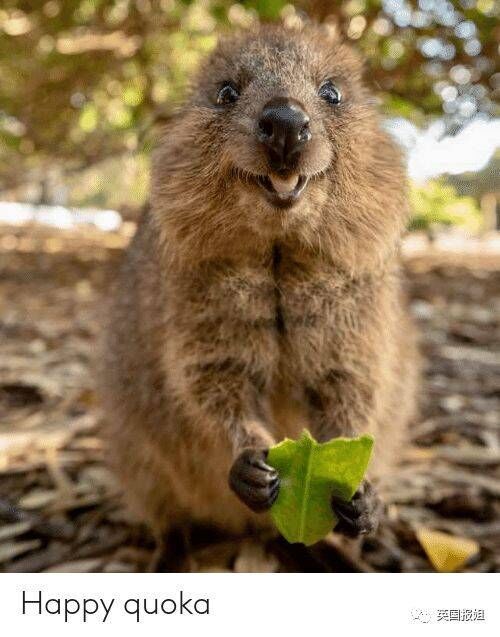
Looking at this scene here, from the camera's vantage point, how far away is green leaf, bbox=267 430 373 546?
6.71 feet

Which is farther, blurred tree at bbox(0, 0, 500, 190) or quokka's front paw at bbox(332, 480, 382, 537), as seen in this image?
blurred tree at bbox(0, 0, 500, 190)

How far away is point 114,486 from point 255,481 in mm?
1317

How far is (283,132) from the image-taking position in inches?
76.6

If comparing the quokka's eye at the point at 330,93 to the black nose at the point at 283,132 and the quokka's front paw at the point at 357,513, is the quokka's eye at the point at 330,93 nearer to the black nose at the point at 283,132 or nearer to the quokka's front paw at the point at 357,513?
Answer: the black nose at the point at 283,132

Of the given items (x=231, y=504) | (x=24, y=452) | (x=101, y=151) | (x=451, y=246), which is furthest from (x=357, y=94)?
(x=451, y=246)

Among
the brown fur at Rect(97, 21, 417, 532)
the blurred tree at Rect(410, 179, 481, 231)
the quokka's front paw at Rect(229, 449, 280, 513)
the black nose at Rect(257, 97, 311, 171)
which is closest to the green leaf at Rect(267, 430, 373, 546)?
the quokka's front paw at Rect(229, 449, 280, 513)

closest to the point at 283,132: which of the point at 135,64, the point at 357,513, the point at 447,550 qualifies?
the point at 357,513

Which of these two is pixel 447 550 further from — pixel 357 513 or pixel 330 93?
pixel 330 93

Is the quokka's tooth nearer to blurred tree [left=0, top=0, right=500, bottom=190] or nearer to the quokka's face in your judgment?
the quokka's face

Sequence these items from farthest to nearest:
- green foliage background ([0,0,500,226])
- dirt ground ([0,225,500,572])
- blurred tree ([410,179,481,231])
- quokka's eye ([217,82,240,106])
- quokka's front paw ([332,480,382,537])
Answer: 1. green foliage background ([0,0,500,226])
2. blurred tree ([410,179,481,231])
3. dirt ground ([0,225,500,572])
4. quokka's eye ([217,82,240,106])
5. quokka's front paw ([332,480,382,537])

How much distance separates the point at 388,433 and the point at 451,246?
6.98 m

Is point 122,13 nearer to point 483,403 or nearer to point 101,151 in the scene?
point 101,151

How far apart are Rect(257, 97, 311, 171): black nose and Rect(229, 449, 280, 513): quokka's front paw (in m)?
0.86

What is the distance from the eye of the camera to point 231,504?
2.84 metres
